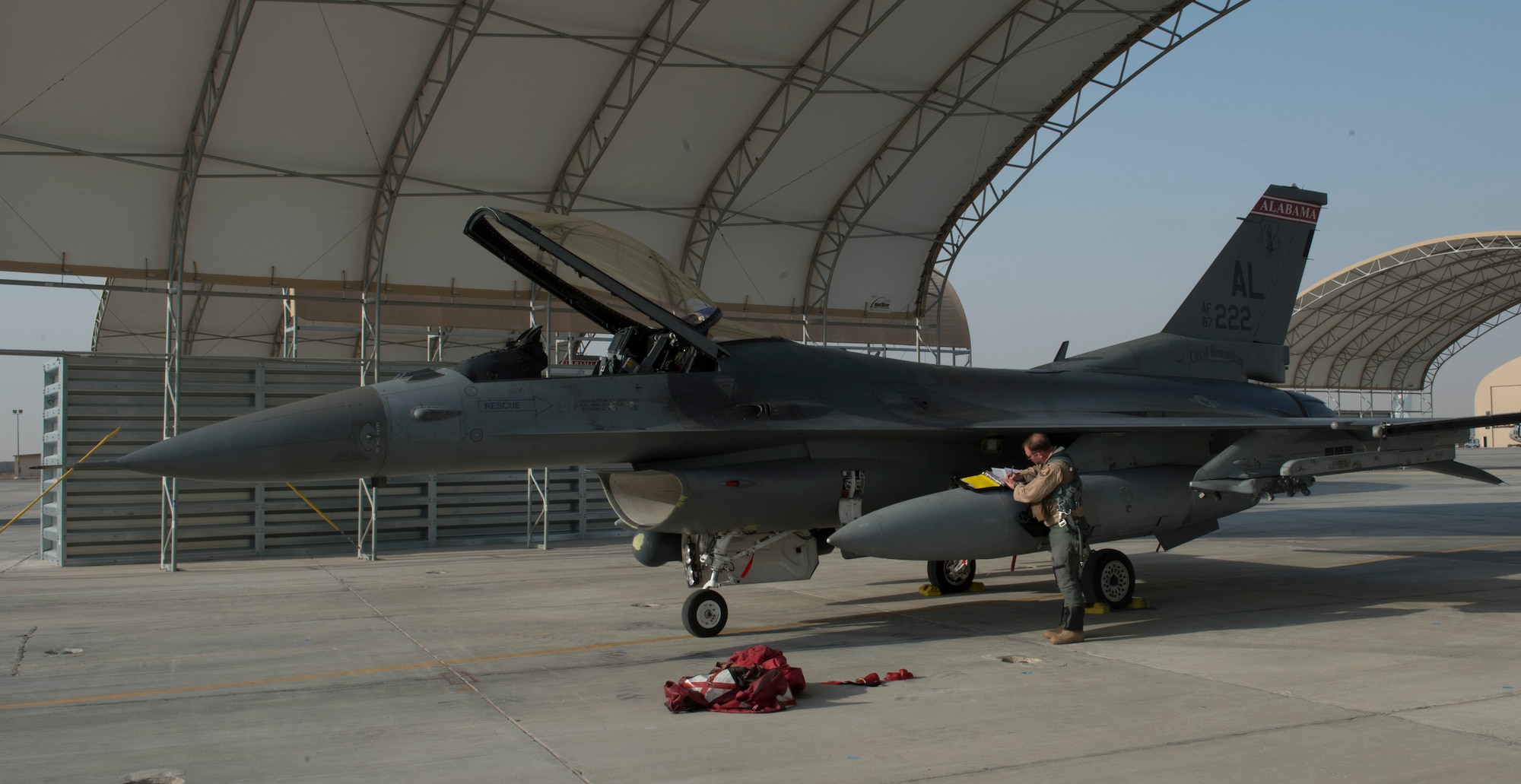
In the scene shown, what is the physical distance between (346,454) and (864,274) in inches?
633

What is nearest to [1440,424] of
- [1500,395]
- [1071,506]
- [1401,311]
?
[1071,506]

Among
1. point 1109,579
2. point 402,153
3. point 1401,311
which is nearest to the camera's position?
point 1109,579

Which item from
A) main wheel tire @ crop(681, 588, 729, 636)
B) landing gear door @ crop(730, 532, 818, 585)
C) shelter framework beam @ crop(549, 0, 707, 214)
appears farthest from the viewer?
shelter framework beam @ crop(549, 0, 707, 214)

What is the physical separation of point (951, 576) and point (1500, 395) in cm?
7623

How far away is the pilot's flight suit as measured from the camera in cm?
768

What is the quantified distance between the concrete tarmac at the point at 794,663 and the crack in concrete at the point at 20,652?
0.06 meters

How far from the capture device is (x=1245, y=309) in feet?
39.1

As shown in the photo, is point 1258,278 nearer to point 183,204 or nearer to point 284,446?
point 284,446

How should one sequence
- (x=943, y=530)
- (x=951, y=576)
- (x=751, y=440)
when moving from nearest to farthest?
(x=943, y=530) → (x=751, y=440) → (x=951, y=576)

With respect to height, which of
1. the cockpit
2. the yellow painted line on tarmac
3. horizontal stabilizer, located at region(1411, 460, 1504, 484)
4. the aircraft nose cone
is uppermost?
the cockpit

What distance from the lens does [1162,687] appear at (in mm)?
6113

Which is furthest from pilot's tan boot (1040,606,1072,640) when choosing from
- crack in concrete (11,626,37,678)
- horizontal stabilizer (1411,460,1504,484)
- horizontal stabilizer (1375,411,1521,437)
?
crack in concrete (11,626,37,678)

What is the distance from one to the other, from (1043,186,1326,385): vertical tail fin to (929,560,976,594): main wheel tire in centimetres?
250

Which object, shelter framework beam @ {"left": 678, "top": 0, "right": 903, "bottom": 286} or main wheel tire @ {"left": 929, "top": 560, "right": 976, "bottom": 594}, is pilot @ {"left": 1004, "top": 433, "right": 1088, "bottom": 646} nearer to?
main wheel tire @ {"left": 929, "top": 560, "right": 976, "bottom": 594}
